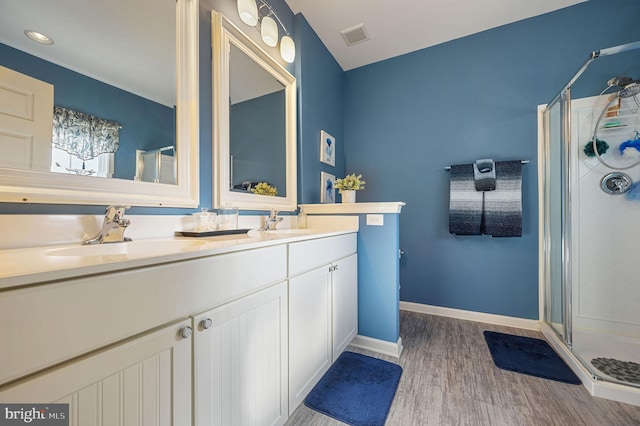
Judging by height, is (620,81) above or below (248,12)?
below

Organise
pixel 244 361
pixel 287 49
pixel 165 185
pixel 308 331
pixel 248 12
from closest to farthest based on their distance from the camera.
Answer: pixel 244 361
pixel 165 185
pixel 308 331
pixel 248 12
pixel 287 49

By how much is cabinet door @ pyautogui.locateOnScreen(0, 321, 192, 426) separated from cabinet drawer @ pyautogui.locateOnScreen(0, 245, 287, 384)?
0.10ft

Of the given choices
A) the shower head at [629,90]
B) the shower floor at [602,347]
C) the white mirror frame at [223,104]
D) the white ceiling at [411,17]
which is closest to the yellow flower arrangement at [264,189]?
the white mirror frame at [223,104]

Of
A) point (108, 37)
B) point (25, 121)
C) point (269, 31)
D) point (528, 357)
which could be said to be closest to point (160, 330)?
point (25, 121)

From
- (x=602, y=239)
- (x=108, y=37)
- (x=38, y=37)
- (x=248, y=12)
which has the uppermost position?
(x=248, y=12)

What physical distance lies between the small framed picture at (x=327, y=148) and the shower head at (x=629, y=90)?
227 cm

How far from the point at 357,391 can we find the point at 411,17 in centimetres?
292

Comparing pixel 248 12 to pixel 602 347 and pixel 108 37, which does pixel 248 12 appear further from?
pixel 602 347

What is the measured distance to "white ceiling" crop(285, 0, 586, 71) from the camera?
201cm

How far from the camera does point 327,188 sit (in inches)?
96.5

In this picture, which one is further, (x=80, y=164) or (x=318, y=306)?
(x=318, y=306)

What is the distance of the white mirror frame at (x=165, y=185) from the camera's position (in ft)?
2.55

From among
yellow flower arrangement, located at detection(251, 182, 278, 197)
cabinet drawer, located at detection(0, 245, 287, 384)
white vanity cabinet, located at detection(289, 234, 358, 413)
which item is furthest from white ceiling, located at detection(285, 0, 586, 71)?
cabinet drawer, located at detection(0, 245, 287, 384)

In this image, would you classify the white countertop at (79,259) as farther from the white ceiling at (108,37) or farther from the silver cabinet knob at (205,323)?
the white ceiling at (108,37)
